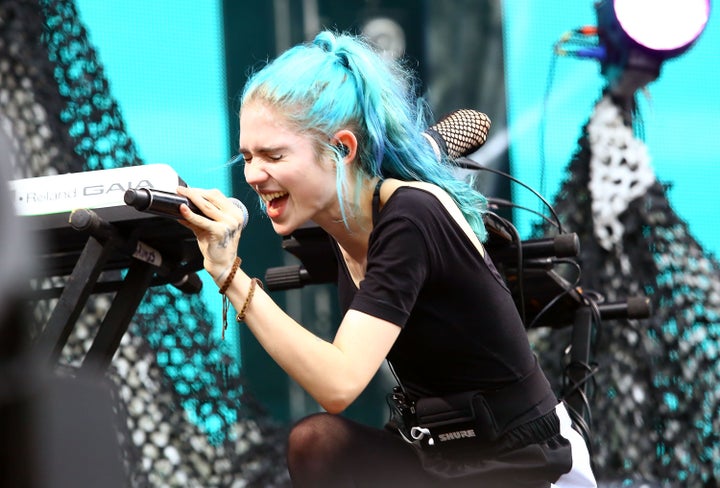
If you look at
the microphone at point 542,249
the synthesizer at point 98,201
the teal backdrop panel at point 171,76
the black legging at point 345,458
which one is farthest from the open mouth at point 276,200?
the teal backdrop panel at point 171,76

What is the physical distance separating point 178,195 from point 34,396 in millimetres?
854

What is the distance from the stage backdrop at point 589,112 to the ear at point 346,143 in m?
1.30

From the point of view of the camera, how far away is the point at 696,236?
257 cm

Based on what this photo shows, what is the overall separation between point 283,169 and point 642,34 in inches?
56.5

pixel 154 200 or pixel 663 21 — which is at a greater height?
pixel 154 200

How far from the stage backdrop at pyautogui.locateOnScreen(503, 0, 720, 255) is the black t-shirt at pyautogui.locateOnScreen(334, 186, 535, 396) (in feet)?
4.11

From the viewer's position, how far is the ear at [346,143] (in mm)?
1365

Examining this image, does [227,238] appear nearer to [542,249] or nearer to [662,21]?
[542,249]

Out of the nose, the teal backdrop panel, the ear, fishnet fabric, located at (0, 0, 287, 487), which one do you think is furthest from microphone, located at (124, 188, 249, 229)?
the teal backdrop panel

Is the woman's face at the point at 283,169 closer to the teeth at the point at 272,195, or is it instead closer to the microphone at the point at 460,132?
the teeth at the point at 272,195

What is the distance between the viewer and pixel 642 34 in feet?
8.15

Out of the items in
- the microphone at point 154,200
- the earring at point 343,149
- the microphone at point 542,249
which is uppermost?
the microphone at point 154,200

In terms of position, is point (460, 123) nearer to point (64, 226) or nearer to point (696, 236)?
point (64, 226)

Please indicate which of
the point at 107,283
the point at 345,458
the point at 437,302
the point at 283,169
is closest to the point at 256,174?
the point at 283,169
